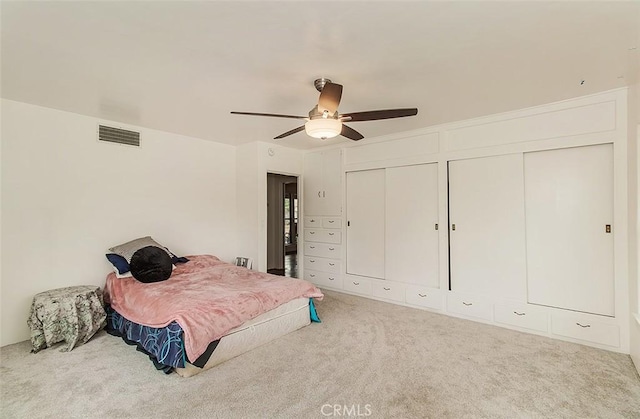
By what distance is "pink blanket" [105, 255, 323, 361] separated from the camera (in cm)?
239

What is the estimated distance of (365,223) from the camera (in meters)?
4.68

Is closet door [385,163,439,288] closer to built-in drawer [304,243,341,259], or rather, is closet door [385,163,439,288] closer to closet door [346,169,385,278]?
closet door [346,169,385,278]

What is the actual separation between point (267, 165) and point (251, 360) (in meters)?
3.01

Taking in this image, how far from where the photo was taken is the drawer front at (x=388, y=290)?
423 cm

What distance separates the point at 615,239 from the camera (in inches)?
110

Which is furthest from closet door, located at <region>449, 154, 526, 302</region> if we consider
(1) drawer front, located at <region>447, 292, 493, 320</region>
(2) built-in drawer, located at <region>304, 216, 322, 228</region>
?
(2) built-in drawer, located at <region>304, 216, 322, 228</region>

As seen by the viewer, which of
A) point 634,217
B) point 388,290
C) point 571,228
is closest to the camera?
point 634,217

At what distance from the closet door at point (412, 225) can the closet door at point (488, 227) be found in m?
0.25

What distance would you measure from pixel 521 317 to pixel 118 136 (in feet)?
17.3

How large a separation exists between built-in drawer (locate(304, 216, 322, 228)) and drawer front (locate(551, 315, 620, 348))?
11.0 ft

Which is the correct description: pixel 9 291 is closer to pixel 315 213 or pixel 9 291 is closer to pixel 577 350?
pixel 315 213

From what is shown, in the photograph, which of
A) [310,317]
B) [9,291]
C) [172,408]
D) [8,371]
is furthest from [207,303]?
[9,291]

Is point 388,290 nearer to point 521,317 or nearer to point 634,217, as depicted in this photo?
point 521,317

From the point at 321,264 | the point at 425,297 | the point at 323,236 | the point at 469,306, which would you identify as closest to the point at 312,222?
the point at 323,236
